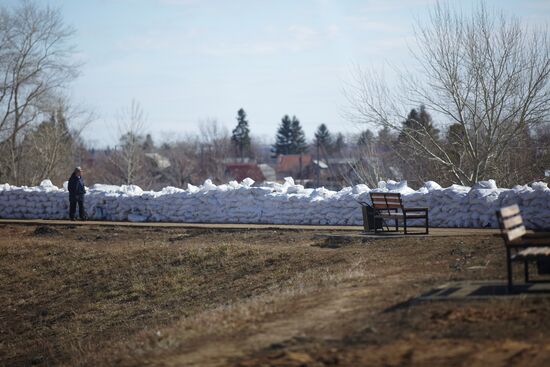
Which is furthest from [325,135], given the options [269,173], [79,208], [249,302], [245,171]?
[249,302]

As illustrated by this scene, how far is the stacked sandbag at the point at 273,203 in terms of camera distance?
20219 mm

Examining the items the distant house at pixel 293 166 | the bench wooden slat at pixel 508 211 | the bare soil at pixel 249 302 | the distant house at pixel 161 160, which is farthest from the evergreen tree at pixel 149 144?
the bench wooden slat at pixel 508 211

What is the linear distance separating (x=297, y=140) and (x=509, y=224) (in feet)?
315

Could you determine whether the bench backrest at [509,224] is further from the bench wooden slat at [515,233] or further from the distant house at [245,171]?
the distant house at [245,171]

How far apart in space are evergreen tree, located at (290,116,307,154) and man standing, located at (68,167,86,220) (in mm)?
76948

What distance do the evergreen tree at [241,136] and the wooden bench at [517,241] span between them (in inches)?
3550

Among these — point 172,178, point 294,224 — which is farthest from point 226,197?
point 172,178

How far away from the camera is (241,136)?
104 metres

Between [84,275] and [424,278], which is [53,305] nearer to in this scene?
[84,275]

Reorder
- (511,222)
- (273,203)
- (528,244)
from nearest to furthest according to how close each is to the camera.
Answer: (528,244)
(511,222)
(273,203)

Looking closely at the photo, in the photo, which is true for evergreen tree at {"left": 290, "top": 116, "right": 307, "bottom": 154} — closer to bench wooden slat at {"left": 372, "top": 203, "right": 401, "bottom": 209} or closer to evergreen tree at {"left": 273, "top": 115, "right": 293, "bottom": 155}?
evergreen tree at {"left": 273, "top": 115, "right": 293, "bottom": 155}

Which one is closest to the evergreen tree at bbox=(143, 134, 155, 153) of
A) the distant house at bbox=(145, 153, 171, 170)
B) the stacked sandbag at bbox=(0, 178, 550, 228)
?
the distant house at bbox=(145, 153, 171, 170)

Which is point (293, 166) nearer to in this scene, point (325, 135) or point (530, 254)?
point (325, 135)

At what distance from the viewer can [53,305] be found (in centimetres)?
2095
